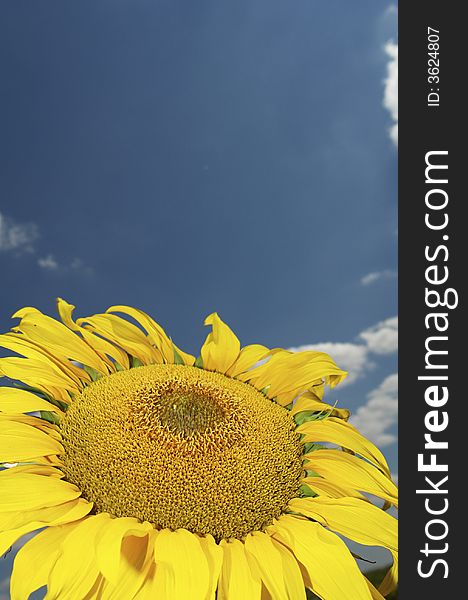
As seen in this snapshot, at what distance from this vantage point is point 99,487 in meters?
2.54

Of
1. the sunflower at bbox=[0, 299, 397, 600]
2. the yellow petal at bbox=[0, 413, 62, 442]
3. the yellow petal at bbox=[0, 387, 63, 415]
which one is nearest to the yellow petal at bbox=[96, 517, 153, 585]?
the sunflower at bbox=[0, 299, 397, 600]

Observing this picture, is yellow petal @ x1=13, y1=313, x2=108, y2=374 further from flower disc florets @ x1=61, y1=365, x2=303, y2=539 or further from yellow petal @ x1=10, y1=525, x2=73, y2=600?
yellow petal @ x1=10, y1=525, x2=73, y2=600

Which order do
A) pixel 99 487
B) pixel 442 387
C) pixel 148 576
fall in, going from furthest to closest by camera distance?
pixel 442 387, pixel 99 487, pixel 148 576

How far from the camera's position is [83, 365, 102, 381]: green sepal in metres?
3.19

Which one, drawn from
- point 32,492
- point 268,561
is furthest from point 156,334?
point 268,561

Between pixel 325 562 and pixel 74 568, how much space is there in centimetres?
83

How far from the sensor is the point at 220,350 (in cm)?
354

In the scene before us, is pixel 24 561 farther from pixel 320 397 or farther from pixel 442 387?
pixel 442 387

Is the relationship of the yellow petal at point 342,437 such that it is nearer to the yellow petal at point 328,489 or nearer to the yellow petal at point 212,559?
the yellow petal at point 328,489

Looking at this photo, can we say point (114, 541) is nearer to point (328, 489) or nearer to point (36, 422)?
point (36, 422)

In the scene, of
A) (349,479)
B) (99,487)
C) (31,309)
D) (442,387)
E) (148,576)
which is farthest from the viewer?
(31,309)

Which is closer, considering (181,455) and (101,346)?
(181,455)

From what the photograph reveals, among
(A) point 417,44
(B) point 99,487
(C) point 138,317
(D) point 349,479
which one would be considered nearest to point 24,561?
(B) point 99,487

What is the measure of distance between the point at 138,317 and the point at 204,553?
1.54 metres
